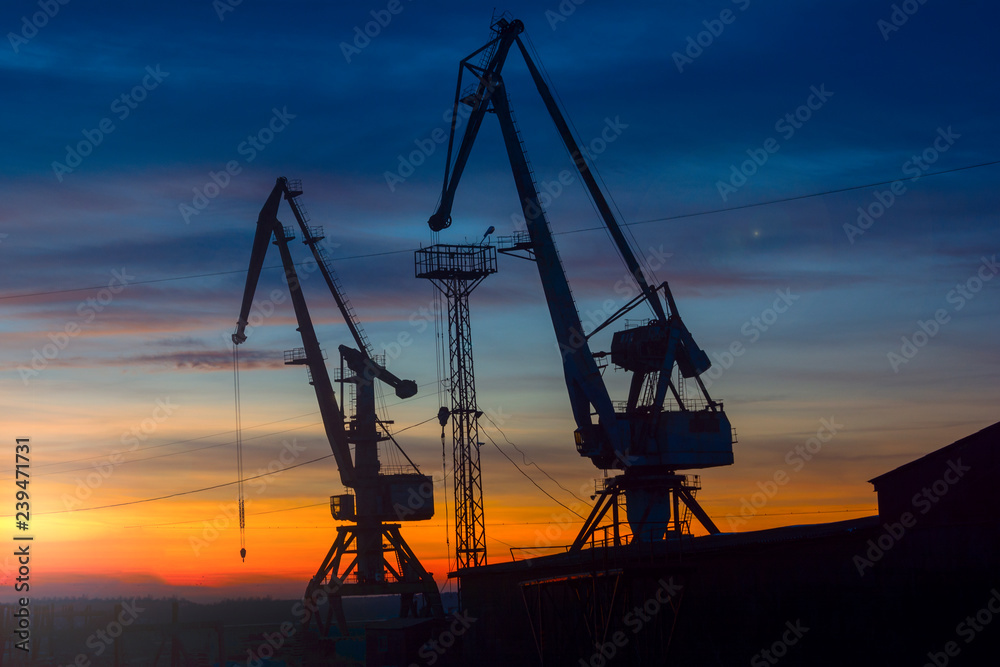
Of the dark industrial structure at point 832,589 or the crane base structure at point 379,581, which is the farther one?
the crane base structure at point 379,581

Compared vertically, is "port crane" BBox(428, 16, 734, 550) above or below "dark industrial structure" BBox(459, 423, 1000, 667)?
above

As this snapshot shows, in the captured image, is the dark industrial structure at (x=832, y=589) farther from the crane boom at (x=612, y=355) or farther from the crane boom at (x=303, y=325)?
the crane boom at (x=303, y=325)

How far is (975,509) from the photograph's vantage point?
89.5 ft

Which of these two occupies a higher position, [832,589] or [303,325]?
[303,325]

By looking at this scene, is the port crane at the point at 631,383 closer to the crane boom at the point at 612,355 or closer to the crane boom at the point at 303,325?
the crane boom at the point at 612,355

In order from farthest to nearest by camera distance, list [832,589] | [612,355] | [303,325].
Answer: [303,325]
[612,355]
[832,589]

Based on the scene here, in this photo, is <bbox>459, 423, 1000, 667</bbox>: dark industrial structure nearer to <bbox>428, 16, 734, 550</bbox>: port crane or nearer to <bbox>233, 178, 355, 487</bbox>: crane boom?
<bbox>428, 16, 734, 550</bbox>: port crane

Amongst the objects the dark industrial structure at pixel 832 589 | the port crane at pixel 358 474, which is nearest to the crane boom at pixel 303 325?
the port crane at pixel 358 474

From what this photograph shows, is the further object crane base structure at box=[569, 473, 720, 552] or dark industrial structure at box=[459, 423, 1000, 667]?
crane base structure at box=[569, 473, 720, 552]

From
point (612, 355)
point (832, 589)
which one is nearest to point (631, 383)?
point (612, 355)

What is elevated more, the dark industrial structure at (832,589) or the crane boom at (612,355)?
the crane boom at (612,355)

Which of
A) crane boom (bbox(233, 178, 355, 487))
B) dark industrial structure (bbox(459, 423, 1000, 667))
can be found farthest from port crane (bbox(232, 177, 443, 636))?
dark industrial structure (bbox(459, 423, 1000, 667))

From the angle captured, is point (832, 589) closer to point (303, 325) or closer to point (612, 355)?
point (612, 355)

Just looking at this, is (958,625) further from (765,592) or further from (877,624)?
(765,592)
